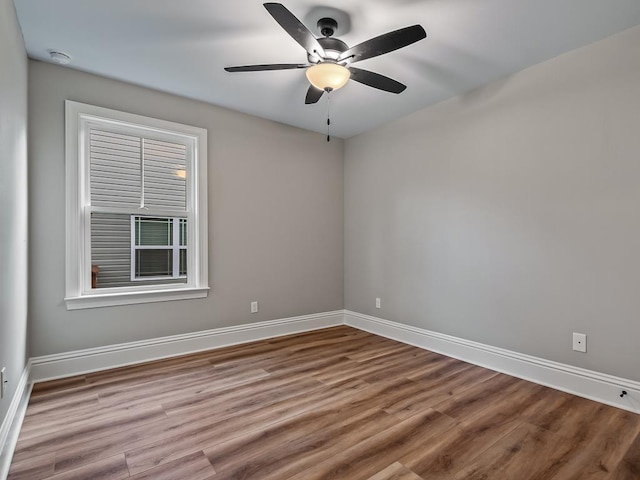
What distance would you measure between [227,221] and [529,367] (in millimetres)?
3121

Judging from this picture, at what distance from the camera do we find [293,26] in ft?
5.99

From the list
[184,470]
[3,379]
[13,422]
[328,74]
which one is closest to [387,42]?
[328,74]

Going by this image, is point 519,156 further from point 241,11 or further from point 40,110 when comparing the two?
point 40,110

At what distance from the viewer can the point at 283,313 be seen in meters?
4.12

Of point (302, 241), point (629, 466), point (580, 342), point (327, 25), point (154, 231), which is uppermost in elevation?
point (327, 25)

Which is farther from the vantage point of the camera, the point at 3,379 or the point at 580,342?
the point at 580,342

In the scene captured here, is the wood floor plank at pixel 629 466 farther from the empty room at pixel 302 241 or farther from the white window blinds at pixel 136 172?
the white window blinds at pixel 136 172

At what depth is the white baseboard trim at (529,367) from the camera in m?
2.34

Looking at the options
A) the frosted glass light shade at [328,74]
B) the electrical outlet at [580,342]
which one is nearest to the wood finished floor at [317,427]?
the electrical outlet at [580,342]

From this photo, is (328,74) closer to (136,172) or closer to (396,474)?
(136,172)

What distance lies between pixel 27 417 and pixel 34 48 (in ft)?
8.53

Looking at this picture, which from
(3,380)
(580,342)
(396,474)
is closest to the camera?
(396,474)

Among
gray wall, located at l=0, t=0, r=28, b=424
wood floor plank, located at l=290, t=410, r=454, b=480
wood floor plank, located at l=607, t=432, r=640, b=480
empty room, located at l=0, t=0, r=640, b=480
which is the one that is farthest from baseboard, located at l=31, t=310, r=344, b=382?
wood floor plank, located at l=607, t=432, r=640, b=480

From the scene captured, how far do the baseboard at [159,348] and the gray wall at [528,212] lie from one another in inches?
45.8
